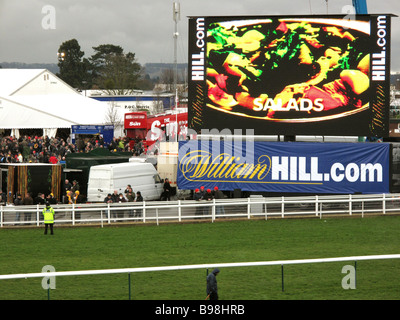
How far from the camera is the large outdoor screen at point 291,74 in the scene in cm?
2688

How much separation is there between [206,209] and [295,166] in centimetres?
429

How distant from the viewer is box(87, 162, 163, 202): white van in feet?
93.5

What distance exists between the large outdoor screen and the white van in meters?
3.53

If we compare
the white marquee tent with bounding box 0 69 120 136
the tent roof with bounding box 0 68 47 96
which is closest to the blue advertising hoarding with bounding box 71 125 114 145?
the white marquee tent with bounding box 0 69 120 136

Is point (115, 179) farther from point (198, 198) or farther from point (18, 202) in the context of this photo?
point (18, 202)

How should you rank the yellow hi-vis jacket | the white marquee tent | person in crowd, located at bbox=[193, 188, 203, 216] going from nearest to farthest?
the yellow hi-vis jacket, person in crowd, located at bbox=[193, 188, 203, 216], the white marquee tent

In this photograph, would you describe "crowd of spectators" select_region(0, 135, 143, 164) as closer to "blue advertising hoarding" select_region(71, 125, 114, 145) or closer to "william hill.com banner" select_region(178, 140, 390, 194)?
"blue advertising hoarding" select_region(71, 125, 114, 145)

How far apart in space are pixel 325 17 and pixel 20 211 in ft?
43.8

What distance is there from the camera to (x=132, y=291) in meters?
14.2

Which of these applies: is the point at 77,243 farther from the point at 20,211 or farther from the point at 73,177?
the point at 73,177

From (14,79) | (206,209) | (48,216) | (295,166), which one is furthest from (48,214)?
(14,79)

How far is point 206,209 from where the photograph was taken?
26.1 m

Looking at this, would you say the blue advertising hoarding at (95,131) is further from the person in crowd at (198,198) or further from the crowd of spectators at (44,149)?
the person in crowd at (198,198)
